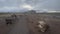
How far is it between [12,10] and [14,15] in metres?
0.07

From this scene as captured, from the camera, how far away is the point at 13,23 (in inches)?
28.6

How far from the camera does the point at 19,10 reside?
833mm

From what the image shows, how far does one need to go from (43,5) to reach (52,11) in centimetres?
9

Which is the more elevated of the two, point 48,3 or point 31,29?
point 48,3

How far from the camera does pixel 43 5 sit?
83 cm

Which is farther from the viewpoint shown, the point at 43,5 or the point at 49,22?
the point at 43,5

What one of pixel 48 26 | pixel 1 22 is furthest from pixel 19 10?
pixel 48 26

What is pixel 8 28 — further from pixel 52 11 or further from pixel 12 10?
pixel 52 11

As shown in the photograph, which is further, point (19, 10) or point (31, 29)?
point (19, 10)

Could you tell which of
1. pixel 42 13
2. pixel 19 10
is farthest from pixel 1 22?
pixel 42 13

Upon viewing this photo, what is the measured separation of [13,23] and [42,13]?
24cm

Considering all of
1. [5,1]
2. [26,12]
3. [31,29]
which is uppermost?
A: [5,1]

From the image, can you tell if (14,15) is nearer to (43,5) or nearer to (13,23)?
(13,23)

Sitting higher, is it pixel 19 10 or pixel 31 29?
pixel 19 10
